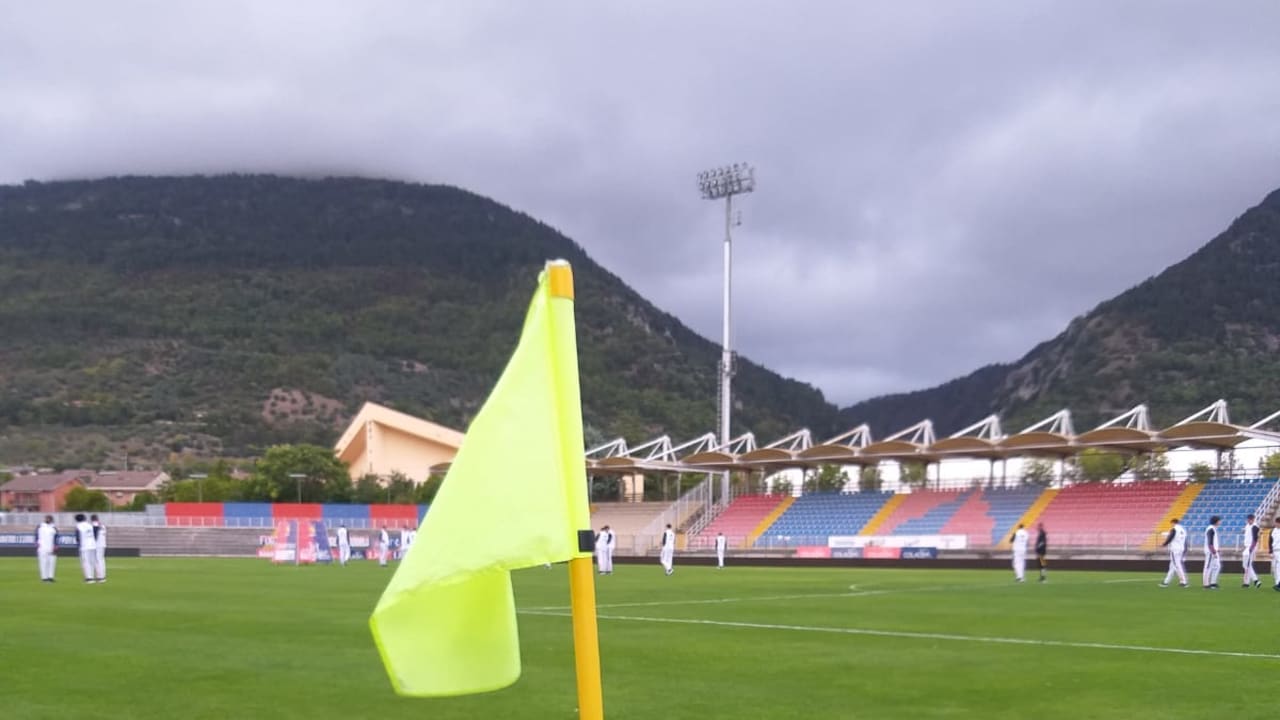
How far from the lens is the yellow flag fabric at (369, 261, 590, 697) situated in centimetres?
389

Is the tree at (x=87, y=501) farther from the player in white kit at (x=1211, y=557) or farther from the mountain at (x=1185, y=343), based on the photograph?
the player in white kit at (x=1211, y=557)

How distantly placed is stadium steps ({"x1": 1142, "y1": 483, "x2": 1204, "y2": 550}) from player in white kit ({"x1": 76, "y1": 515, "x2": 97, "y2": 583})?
35292 mm

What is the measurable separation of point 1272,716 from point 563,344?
27.2 ft

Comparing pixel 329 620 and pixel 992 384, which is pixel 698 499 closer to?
pixel 329 620

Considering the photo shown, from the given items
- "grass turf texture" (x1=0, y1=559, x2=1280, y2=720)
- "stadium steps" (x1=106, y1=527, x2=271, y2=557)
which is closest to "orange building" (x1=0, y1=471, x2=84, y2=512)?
"stadium steps" (x1=106, y1=527, x2=271, y2=557)

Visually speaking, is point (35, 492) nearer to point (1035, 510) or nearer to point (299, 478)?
point (299, 478)

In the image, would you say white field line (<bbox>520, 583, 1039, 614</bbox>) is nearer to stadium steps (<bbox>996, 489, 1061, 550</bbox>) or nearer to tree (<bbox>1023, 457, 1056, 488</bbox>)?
stadium steps (<bbox>996, 489, 1061, 550</bbox>)

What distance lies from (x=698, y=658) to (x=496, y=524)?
11010 millimetres

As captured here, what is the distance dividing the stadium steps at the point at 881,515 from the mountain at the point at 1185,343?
4949 centimetres

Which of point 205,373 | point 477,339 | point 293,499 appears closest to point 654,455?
point 293,499

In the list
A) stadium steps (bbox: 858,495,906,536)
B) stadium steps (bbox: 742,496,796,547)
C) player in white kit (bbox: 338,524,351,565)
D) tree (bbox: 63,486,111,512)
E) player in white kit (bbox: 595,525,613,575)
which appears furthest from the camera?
tree (bbox: 63,486,111,512)

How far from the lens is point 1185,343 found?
119 meters

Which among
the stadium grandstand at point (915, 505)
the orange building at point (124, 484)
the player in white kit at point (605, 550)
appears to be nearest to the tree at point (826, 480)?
the stadium grandstand at point (915, 505)

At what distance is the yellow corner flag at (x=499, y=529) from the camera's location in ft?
12.8
